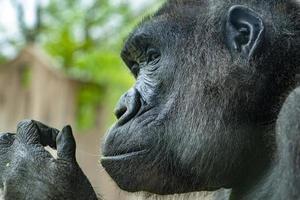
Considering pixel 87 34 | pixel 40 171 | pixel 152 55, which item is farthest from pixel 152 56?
pixel 87 34

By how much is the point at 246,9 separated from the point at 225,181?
94 centimetres

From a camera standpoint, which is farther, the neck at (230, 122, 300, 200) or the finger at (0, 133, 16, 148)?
the finger at (0, 133, 16, 148)

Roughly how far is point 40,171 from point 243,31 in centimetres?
135

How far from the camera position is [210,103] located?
171 inches

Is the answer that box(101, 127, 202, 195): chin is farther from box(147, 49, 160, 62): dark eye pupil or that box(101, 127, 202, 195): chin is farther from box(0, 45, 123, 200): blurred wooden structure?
box(0, 45, 123, 200): blurred wooden structure

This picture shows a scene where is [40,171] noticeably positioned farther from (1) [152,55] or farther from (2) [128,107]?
(1) [152,55]

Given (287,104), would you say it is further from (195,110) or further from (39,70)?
(39,70)

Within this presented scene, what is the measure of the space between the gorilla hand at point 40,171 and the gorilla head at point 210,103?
199 millimetres

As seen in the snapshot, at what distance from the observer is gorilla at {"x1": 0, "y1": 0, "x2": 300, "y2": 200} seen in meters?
4.29

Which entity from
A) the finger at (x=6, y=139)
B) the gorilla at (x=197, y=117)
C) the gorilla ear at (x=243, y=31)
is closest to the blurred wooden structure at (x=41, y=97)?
the finger at (x=6, y=139)

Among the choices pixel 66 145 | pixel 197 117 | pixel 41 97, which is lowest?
pixel 197 117

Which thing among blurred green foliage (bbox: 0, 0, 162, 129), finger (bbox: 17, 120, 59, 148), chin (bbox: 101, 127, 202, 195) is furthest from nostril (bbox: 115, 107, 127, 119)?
blurred green foliage (bbox: 0, 0, 162, 129)

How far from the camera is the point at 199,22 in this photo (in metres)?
4.56

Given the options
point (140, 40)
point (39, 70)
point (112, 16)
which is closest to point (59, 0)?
point (112, 16)
